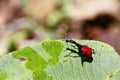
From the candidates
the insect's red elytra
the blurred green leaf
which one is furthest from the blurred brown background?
the insect's red elytra

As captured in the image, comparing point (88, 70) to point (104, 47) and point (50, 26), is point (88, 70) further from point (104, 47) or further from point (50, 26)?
point (50, 26)

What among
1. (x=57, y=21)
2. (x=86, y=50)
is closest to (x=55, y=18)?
(x=57, y=21)

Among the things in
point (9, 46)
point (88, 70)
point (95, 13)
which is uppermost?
point (88, 70)

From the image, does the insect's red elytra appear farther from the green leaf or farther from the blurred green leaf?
the blurred green leaf

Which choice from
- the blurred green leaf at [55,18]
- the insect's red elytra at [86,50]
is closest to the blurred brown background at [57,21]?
the blurred green leaf at [55,18]

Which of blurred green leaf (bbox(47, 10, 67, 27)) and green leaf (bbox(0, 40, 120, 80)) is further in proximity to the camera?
blurred green leaf (bbox(47, 10, 67, 27))

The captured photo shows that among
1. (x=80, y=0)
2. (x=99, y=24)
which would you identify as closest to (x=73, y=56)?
(x=99, y=24)
